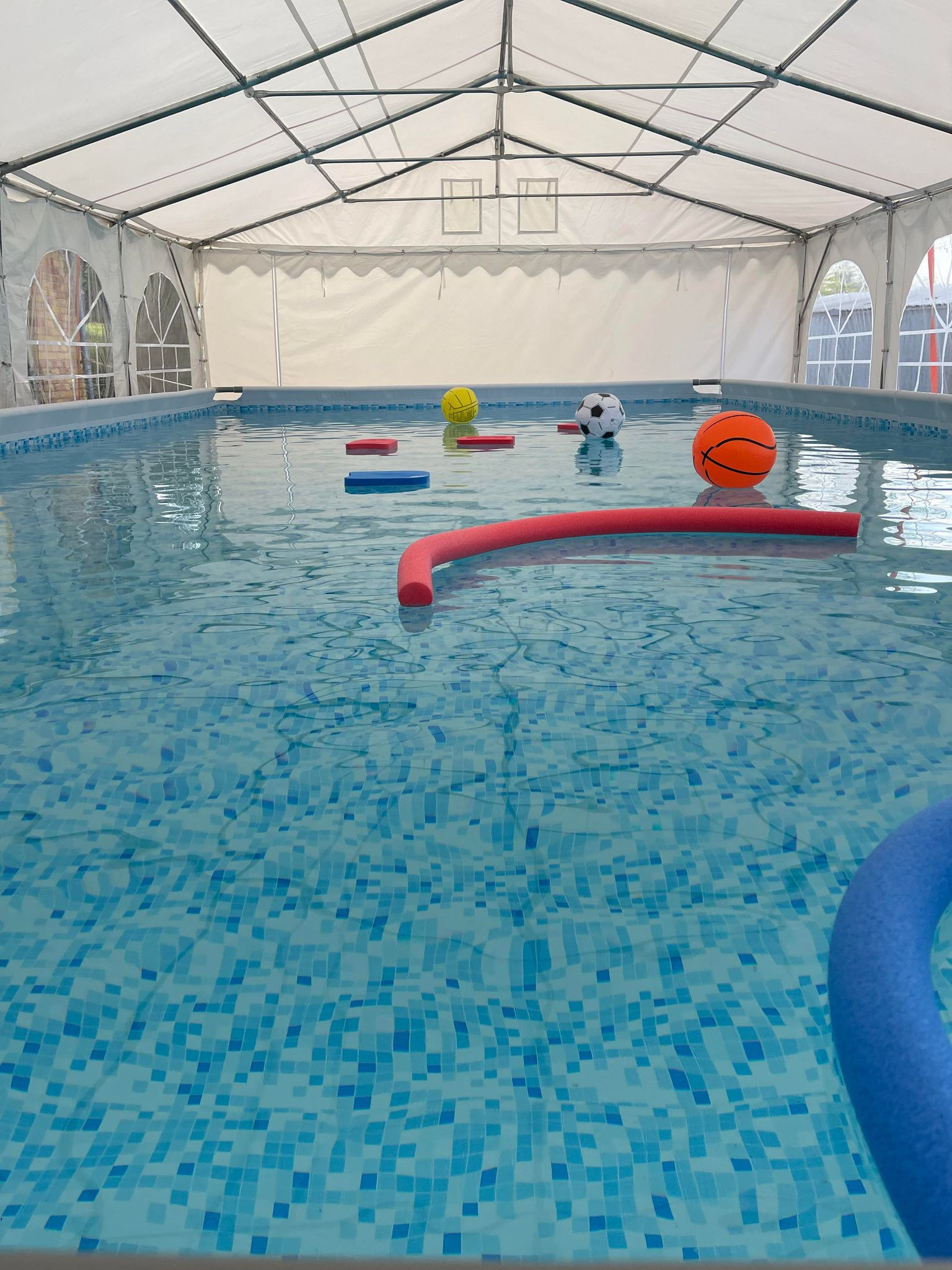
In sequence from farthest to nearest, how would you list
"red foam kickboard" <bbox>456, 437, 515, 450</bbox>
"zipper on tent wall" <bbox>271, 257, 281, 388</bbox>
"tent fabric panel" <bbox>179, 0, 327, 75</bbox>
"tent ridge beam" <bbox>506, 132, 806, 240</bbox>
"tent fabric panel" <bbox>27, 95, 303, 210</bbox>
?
"zipper on tent wall" <bbox>271, 257, 281, 388</bbox> → "tent ridge beam" <bbox>506, 132, 806, 240</bbox> → "tent fabric panel" <bbox>27, 95, 303, 210</bbox> → "tent fabric panel" <bbox>179, 0, 327, 75</bbox> → "red foam kickboard" <bbox>456, 437, 515, 450</bbox>

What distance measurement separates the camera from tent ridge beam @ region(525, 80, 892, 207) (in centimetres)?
1293

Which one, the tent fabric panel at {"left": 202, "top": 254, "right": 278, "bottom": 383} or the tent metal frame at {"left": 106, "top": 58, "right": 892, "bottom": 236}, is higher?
the tent metal frame at {"left": 106, "top": 58, "right": 892, "bottom": 236}

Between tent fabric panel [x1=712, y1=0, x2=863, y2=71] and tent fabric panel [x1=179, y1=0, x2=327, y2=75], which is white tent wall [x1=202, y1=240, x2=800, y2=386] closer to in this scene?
tent fabric panel [x1=179, y1=0, x2=327, y2=75]

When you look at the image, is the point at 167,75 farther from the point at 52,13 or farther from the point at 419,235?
the point at 419,235

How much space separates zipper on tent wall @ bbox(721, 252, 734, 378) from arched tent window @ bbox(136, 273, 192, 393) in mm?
8571

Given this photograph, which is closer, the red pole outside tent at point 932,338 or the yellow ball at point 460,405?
the yellow ball at point 460,405

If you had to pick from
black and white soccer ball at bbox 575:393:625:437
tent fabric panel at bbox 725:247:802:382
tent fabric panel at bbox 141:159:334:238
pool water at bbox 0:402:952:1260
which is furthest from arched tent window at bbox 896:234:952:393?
pool water at bbox 0:402:952:1260

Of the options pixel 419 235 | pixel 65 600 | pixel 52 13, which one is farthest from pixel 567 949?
pixel 419 235

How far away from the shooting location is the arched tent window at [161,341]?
1441 centimetres

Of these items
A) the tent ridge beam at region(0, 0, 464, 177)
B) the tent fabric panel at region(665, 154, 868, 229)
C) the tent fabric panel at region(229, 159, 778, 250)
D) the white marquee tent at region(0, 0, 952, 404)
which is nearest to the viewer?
the white marquee tent at region(0, 0, 952, 404)

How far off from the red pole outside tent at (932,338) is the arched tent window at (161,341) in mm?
10289

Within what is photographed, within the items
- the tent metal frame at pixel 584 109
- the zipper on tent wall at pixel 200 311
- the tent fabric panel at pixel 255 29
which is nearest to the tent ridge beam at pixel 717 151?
the tent metal frame at pixel 584 109

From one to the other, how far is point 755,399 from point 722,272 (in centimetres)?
449

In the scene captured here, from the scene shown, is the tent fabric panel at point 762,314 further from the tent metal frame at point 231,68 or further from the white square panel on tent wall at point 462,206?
the tent metal frame at point 231,68
